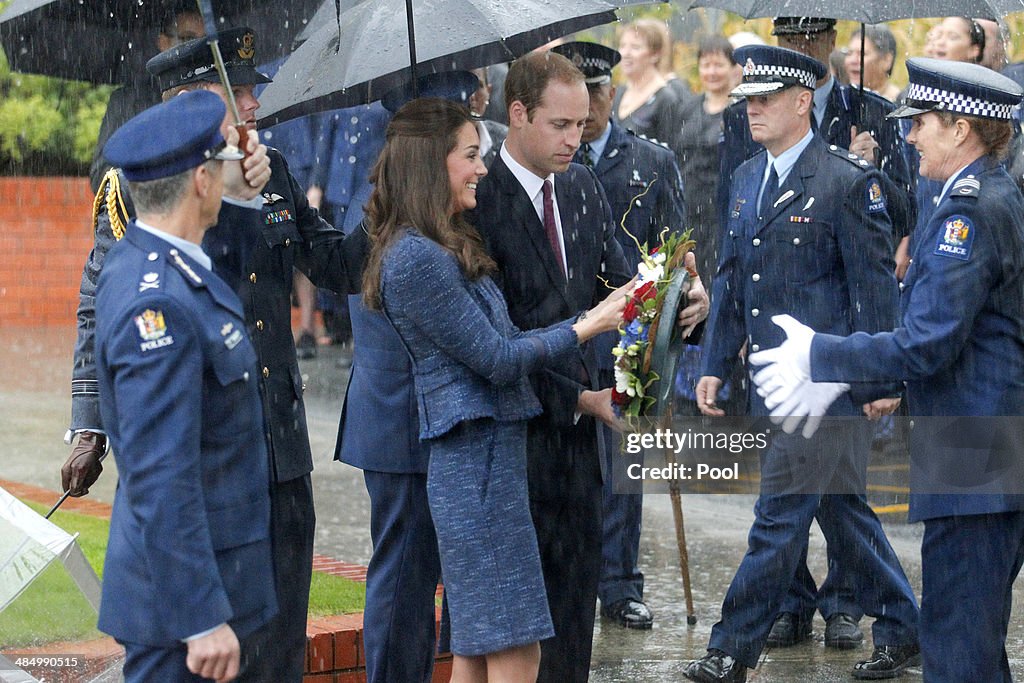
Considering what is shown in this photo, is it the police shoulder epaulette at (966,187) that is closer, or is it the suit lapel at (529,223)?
the police shoulder epaulette at (966,187)

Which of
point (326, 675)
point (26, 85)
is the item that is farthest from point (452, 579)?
point (26, 85)

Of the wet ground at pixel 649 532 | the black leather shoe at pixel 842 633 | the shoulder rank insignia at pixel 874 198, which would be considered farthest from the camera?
the black leather shoe at pixel 842 633

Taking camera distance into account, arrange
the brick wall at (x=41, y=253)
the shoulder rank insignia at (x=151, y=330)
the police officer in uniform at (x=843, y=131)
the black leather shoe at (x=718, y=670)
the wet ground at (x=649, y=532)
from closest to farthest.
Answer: the shoulder rank insignia at (x=151, y=330)
the black leather shoe at (x=718, y=670)
the wet ground at (x=649, y=532)
the police officer in uniform at (x=843, y=131)
the brick wall at (x=41, y=253)

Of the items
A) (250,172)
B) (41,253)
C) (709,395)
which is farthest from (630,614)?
(41,253)

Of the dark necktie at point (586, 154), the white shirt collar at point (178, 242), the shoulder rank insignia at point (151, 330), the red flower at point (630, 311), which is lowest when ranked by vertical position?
the shoulder rank insignia at point (151, 330)

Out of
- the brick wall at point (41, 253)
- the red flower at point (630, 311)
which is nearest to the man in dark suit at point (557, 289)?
the red flower at point (630, 311)

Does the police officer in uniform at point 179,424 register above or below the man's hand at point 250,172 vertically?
below

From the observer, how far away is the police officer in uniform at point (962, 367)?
14.0ft

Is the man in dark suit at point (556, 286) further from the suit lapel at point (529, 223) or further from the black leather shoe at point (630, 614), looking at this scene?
the black leather shoe at point (630, 614)

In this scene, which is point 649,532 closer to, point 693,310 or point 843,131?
point 843,131

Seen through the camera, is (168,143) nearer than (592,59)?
Yes

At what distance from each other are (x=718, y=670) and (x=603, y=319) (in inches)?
70.1

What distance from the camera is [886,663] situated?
567cm

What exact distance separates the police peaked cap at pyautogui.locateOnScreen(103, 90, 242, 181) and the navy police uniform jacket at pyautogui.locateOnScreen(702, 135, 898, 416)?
2.73 m
